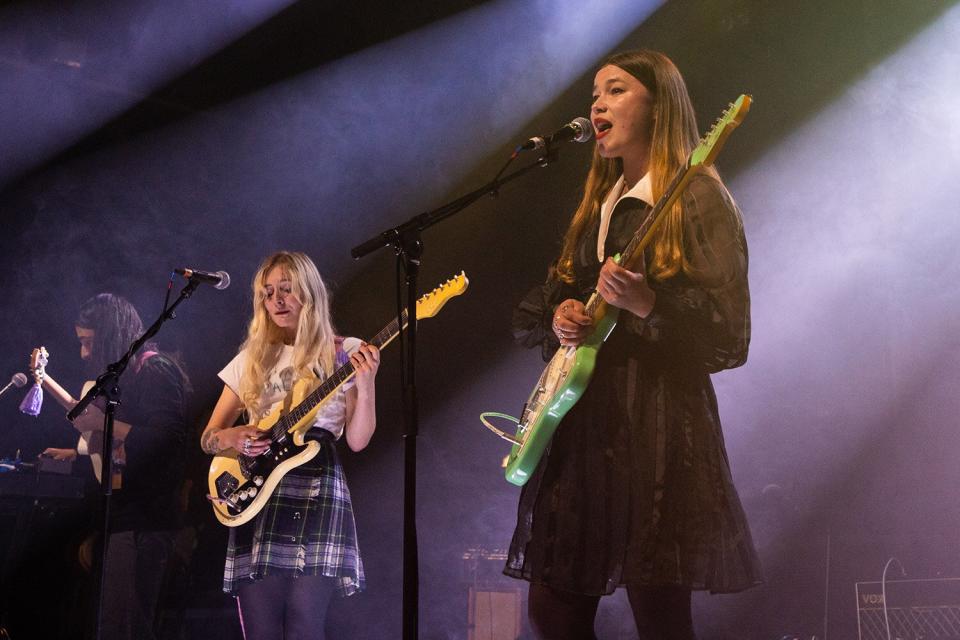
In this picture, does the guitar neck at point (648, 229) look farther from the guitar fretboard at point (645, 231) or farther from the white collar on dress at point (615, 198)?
the white collar on dress at point (615, 198)

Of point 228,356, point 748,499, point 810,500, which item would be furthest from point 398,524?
point 810,500

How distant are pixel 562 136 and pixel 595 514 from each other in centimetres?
98

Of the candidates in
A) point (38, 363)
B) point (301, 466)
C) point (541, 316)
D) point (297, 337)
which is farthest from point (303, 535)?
point (38, 363)

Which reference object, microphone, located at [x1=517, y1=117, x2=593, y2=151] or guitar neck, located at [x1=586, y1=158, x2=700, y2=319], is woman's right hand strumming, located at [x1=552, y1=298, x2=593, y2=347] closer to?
guitar neck, located at [x1=586, y1=158, x2=700, y2=319]

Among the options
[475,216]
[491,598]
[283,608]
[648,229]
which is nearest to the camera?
[648,229]

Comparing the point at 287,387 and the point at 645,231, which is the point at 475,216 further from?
the point at 645,231

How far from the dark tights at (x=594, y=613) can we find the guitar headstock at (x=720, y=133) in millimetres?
974

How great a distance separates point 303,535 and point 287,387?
2.01ft

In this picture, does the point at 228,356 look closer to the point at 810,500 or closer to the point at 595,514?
the point at 810,500

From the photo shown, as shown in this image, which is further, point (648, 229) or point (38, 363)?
point (38, 363)

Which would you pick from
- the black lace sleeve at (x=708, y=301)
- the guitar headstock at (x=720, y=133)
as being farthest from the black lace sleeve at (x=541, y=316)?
the guitar headstock at (x=720, y=133)

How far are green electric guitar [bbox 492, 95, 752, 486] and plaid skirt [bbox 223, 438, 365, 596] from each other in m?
1.08

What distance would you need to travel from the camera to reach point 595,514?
6.42 ft

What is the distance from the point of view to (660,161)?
227 cm
